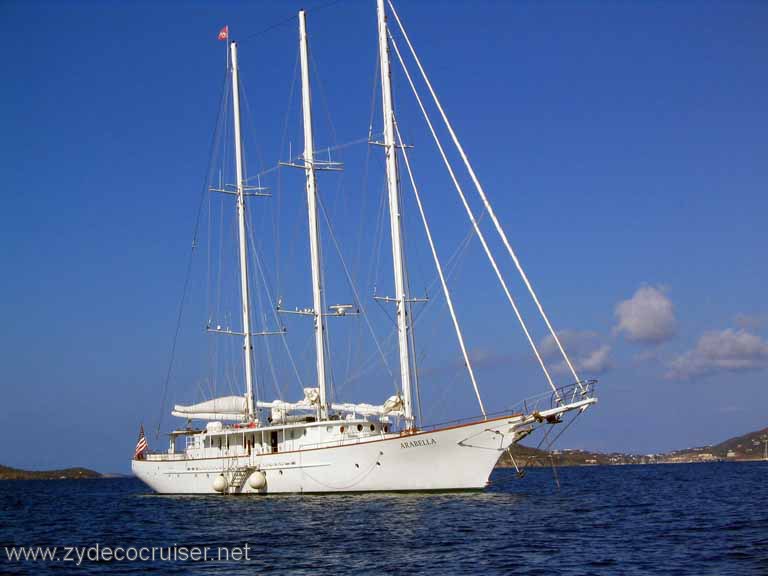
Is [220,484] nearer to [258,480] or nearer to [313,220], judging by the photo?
[258,480]

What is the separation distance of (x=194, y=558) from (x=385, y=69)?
A: 2615 cm

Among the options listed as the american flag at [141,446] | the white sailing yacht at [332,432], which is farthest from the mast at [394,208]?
the american flag at [141,446]

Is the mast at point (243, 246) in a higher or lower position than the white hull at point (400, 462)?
higher

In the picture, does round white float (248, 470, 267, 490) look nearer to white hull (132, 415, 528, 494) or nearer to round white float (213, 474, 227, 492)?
white hull (132, 415, 528, 494)

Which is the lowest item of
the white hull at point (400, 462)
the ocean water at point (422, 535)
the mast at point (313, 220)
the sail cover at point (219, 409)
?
the ocean water at point (422, 535)

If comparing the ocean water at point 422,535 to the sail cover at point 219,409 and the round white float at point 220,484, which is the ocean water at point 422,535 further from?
the sail cover at point 219,409

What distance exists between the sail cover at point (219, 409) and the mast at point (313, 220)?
850 cm

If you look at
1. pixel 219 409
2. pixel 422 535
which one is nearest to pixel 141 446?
pixel 219 409

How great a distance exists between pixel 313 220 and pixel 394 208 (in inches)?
272

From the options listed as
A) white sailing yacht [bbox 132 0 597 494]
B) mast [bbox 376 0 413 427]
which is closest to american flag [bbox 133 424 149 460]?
white sailing yacht [bbox 132 0 597 494]

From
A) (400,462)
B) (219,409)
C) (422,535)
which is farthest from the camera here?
(219,409)

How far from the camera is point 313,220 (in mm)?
47969

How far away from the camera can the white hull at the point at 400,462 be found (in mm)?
38156

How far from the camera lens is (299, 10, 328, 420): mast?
46469 mm
